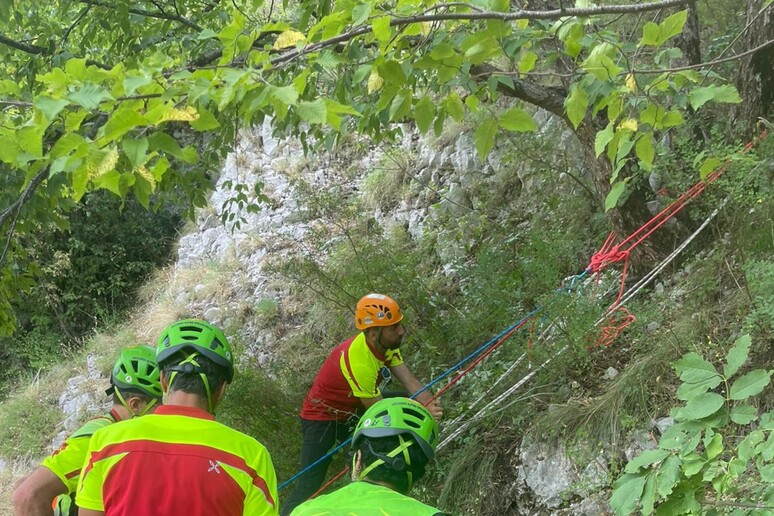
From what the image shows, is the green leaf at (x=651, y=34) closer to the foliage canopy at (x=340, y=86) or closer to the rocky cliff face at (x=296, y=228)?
the foliage canopy at (x=340, y=86)

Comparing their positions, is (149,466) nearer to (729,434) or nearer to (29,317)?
(729,434)

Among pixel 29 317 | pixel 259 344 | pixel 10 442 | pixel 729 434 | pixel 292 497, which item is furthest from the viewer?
pixel 29 317

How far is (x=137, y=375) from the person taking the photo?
10.2 ft

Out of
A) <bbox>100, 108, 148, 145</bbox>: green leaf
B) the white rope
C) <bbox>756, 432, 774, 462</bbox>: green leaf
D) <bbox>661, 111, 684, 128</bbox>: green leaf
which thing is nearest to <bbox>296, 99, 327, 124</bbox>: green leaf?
<bbox>100, 108, 148, 145</bbox>: green leaf

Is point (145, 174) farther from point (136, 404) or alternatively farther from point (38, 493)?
point (136, 404)

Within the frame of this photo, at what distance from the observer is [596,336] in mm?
4375

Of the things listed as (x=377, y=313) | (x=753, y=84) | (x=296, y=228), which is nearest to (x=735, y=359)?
(x=377, y=313)

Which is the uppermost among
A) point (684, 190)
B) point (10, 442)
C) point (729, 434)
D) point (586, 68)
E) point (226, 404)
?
point (586, 68)

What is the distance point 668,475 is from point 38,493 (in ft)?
7.20

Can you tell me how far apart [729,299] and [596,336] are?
0.80 meters

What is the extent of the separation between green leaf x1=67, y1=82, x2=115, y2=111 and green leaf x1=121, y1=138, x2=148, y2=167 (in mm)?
118

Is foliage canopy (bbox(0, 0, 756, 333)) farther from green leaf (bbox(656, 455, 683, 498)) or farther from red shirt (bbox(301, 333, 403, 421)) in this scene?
red shirt (bbox(301, 333, 403, 421))

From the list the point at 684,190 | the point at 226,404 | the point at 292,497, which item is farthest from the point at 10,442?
the point at 684,190

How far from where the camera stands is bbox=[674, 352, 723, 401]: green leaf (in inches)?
86.1
